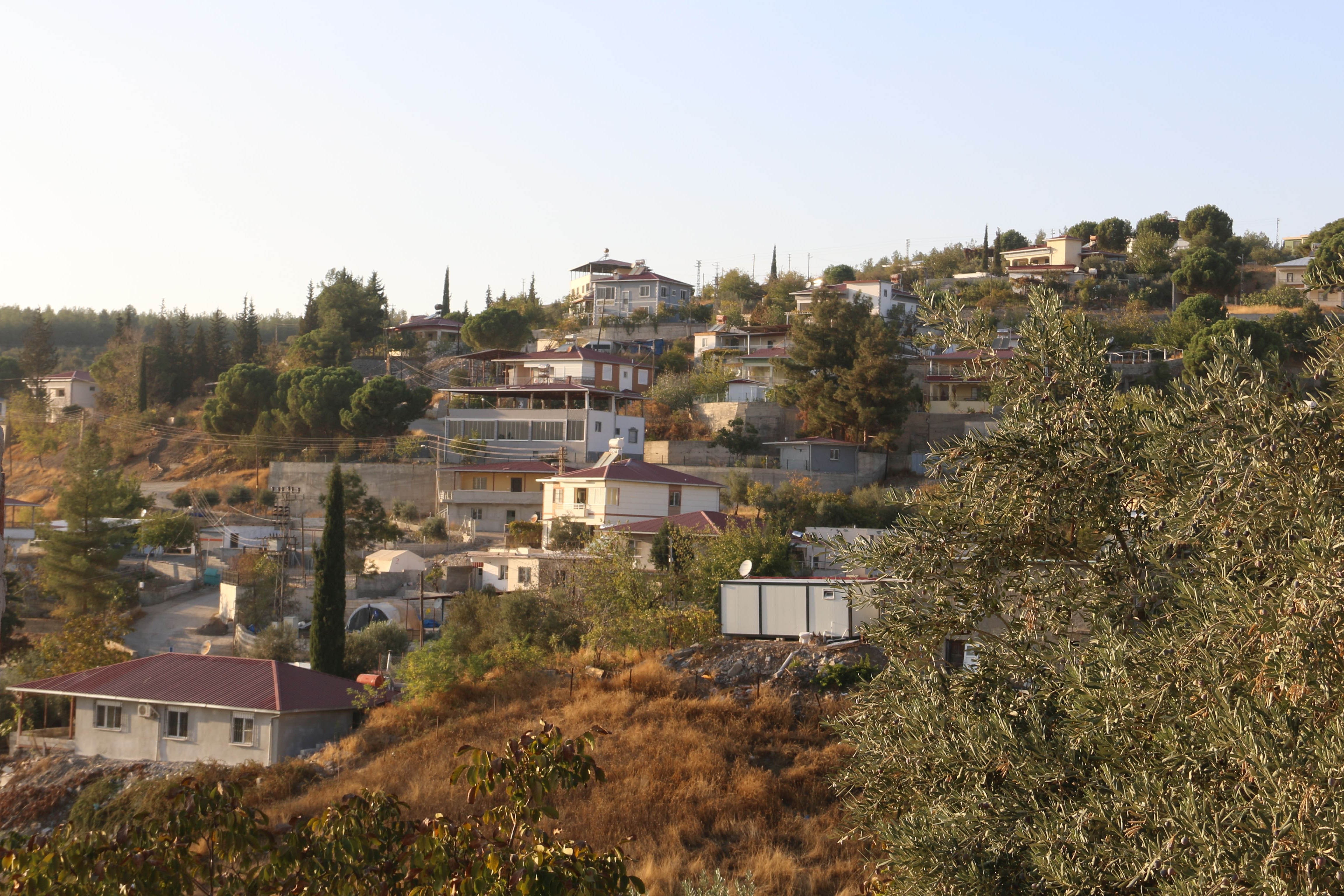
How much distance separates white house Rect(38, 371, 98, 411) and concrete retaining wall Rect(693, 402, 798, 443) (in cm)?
4789

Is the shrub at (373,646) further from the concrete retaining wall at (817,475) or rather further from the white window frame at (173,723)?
the concrete retaining wall at (817,475)

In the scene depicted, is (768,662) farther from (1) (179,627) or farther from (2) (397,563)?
(1) (179,627)

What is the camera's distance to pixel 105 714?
29.7 meters

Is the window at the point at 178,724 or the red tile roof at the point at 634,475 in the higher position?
the red tile roof at the point at 634,475

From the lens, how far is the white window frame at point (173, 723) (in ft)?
94.9

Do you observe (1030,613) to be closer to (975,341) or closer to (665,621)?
(975,341)

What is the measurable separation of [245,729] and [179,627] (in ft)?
56.0

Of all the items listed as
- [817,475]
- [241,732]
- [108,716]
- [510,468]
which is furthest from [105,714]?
[817,475]

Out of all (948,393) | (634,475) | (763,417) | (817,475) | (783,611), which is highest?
(948,393)

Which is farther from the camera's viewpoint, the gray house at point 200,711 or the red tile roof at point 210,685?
the red tile roof at point 210,685

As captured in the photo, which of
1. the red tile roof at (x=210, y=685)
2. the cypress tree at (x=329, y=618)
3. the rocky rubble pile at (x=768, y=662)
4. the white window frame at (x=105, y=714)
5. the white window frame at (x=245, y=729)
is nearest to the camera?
the rocky rubble pile at (x=768, y=662)

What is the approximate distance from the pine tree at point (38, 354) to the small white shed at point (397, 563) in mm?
59043

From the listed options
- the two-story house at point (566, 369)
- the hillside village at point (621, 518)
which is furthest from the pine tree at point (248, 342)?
the two-story house at point (566, 369)

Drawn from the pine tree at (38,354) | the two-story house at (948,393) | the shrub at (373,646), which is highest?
the pine tree at (38,354)
